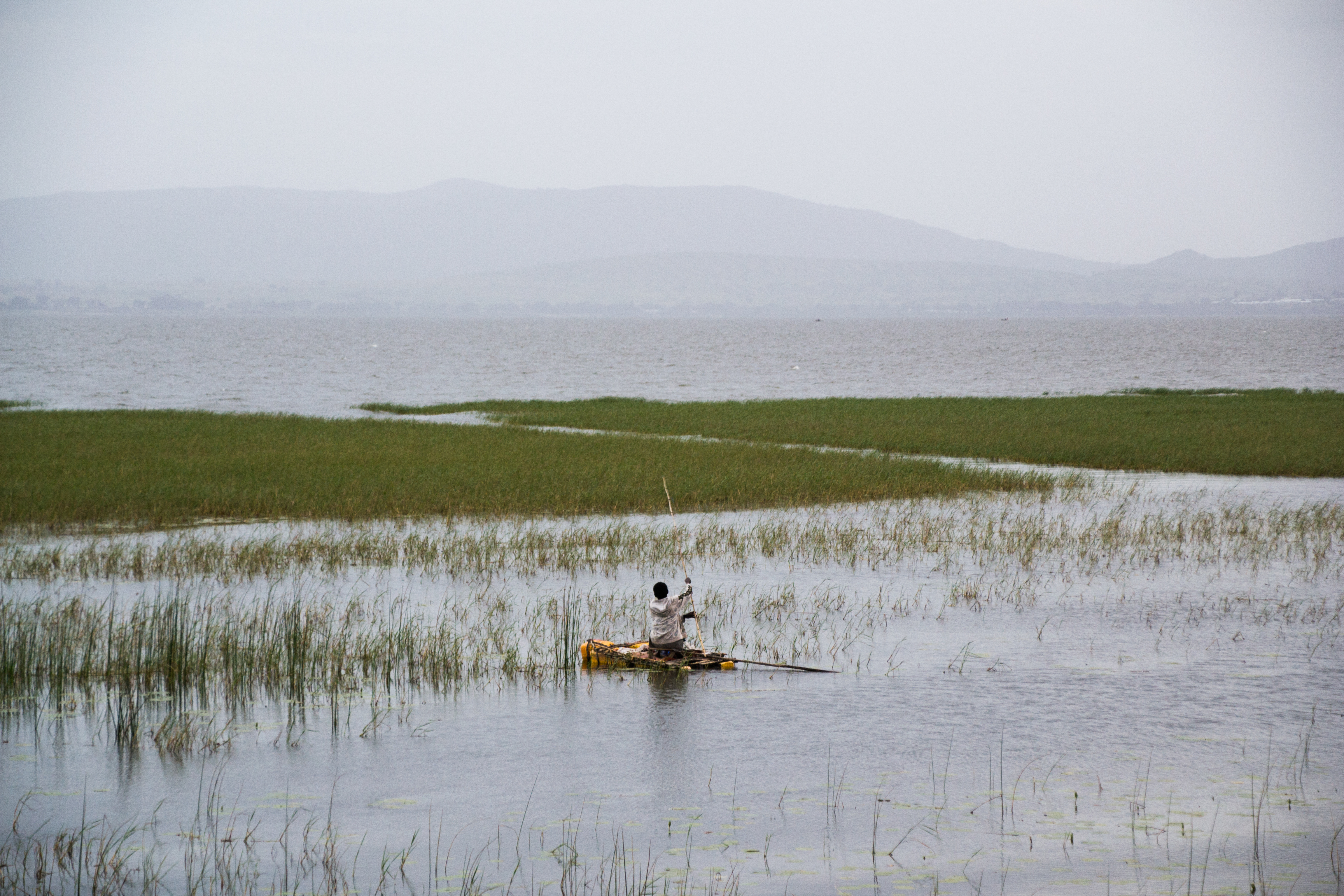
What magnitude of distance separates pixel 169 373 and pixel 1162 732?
96.9m

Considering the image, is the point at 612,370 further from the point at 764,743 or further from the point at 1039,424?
the point at 764,743

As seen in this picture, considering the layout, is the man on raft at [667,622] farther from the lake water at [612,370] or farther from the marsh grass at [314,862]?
the lake water at [612,370]

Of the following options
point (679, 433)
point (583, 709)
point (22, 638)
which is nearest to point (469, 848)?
point (583, 709)

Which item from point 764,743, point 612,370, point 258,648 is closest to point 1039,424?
point 764,743

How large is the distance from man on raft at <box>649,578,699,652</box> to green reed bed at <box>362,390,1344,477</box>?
24.6m

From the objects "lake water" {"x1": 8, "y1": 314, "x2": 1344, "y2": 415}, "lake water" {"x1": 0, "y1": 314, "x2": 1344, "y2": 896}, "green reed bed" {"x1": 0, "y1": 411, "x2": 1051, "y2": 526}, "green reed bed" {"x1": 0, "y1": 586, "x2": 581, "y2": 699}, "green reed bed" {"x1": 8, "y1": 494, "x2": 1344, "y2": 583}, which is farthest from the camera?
"lake water" {"x1": 8, "y1": 314, "x2": 1344, "y2": 415}

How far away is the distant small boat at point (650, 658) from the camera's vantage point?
48.5ft

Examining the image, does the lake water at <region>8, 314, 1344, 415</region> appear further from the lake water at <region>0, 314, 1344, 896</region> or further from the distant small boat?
the distant small boat

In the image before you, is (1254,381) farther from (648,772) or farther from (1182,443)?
(648,772)

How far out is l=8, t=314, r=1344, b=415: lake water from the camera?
74188 mm

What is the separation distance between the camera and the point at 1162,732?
12.8m

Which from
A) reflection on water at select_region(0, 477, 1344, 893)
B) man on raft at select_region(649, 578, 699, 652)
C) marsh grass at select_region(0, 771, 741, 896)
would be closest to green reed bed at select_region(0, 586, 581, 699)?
reflection on water at select_region(0, 477, 1344, 893)

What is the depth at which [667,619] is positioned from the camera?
14.9m

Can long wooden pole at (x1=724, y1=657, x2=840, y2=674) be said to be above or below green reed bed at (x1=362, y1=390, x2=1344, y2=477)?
below
